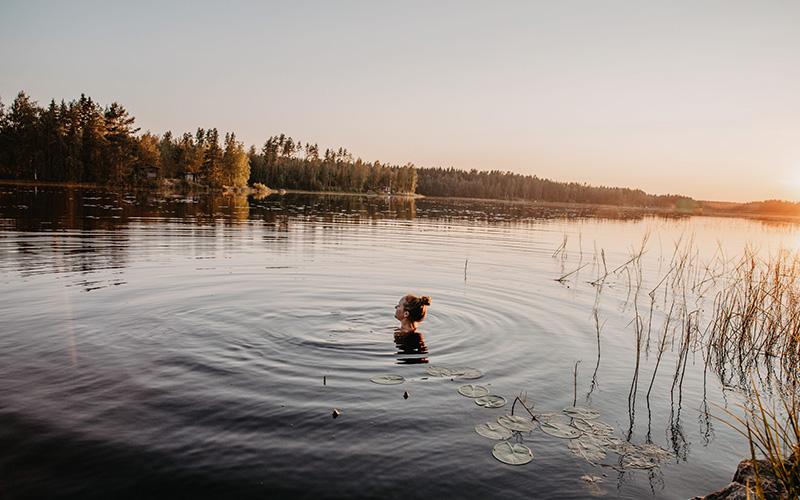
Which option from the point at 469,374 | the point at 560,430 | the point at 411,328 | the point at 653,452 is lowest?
the point at 653,452

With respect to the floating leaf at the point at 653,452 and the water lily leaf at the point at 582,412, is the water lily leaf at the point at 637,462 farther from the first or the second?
the water lily leaf at the point at 582,412

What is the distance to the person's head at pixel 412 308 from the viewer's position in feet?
34.2

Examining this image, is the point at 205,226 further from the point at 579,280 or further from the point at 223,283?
the point at 579,280

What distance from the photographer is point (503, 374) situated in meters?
8.71

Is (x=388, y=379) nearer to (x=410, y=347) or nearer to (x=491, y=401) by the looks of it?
(x=491, y=401)

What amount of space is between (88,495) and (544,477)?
504 centimetres

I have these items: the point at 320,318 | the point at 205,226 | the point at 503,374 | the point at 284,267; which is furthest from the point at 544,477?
the point at 205,226

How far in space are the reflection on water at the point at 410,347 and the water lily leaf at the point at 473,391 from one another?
1429 mm

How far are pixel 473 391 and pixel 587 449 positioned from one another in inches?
79.7

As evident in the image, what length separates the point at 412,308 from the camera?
10.5 metres

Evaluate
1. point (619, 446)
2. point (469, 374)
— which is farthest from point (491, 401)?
point (619, 446)

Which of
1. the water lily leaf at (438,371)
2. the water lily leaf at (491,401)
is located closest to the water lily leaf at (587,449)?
the water lily leaf at (491,401)

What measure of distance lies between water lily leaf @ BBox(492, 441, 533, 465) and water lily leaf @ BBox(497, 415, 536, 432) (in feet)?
1.37

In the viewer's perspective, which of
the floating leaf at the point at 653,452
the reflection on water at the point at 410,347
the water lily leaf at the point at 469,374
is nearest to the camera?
the floating leaf at the point at 653,452
